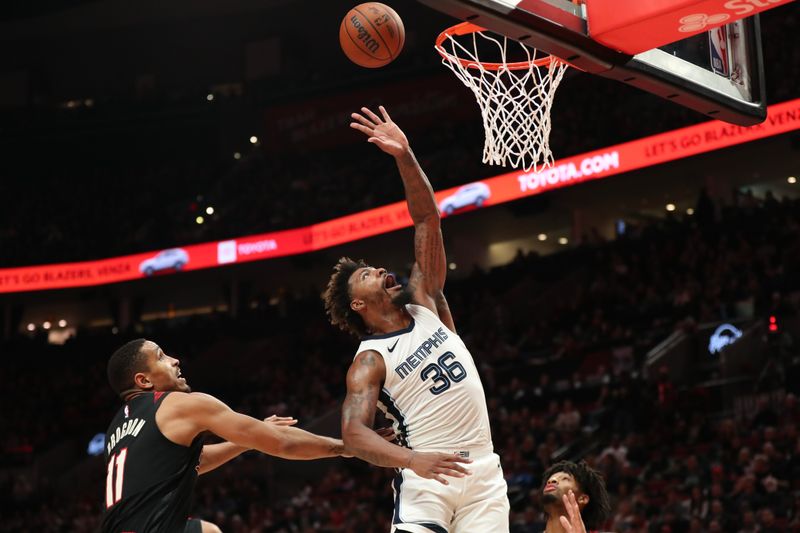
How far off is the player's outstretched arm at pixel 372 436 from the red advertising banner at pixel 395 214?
42.8ft

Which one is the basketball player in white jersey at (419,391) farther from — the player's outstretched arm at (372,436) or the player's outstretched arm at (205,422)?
the player's outstretched arm at (205,422)

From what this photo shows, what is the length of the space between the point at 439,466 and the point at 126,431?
1321 millimetres

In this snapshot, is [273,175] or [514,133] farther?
[273,175]

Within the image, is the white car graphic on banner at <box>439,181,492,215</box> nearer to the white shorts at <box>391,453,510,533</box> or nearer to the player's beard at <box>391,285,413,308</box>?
the player's beard at <box>391,285,413,308</box>

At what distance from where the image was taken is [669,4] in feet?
17.0

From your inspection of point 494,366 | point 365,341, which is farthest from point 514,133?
point 494,366

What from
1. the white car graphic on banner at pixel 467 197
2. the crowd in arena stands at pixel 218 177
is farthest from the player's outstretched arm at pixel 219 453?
the white car graphic on banner at pixel 467 197

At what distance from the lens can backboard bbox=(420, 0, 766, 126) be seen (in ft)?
16.6

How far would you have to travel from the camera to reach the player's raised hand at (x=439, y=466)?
164 inches

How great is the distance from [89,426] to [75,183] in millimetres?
10016

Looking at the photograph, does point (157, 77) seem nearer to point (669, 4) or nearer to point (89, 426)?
point (89, 426)

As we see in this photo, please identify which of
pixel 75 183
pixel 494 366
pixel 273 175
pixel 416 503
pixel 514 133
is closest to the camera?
pixel 416 503

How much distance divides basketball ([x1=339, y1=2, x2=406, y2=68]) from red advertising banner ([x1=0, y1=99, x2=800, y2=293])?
11.3 m

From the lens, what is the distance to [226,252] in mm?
26234
